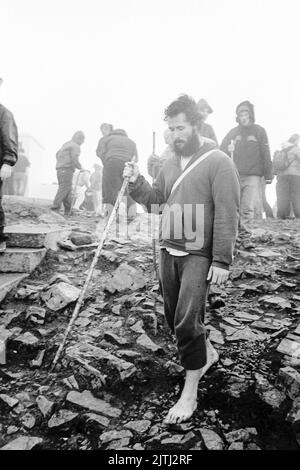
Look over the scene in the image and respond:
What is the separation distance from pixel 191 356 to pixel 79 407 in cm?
111

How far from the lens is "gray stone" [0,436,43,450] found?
8.29ft

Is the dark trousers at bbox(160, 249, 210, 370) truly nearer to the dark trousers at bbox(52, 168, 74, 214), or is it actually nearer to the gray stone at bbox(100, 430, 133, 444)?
the gray stone at bbox(100, 430, 133, 444)

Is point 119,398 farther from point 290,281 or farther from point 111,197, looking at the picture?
point 111,197

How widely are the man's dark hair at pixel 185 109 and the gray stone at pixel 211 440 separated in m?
2.62

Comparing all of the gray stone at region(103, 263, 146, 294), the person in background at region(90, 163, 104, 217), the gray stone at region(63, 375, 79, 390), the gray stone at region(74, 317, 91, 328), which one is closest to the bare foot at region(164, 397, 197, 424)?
the gray stone at region(63, 375, 79, 390)

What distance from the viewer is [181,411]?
8.87 ft

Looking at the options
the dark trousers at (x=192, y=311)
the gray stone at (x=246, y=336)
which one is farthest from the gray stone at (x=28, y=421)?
the gray stone at (x=246, y=336)

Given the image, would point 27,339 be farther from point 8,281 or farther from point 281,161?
point 281,161

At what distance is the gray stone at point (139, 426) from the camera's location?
105 inches

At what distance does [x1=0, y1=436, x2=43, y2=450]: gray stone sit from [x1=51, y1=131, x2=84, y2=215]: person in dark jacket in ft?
28.0

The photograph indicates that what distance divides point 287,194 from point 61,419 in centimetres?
819

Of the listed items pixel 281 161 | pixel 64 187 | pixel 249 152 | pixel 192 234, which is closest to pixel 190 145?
pixel 192 234

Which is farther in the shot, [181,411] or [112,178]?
[112,178]

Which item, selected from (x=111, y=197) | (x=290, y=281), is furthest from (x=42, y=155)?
(x=290, y=281)
